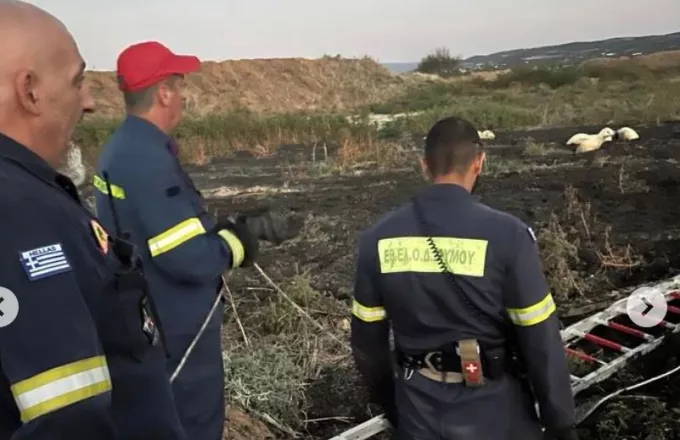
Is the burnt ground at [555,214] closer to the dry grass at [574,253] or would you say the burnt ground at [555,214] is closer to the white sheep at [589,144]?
the dry grass at [574,253]

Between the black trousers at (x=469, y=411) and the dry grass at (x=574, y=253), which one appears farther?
the dry grass at (x=574, y=253)

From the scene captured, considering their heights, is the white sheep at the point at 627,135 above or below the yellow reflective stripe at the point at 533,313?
below

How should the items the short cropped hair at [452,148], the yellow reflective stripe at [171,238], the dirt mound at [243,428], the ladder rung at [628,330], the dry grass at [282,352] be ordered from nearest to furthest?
1. the short cropped hair at [452,148]
2. the yellow reflective stripe at [171,238]
3. the dirt mound at [243,428]
4. the dry grass at [282,352]
5. the ladder rung at [628,330]

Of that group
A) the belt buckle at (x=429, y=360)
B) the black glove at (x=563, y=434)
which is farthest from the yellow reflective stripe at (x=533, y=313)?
the black glove at (x=563, y=434)

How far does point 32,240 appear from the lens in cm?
132

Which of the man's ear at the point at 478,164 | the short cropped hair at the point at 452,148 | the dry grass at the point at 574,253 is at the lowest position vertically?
the dry grass at the point at 574,253

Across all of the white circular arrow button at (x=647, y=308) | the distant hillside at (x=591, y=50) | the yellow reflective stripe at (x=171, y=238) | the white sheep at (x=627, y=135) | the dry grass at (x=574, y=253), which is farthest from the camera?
the distant hillside at (x=591, y=50)

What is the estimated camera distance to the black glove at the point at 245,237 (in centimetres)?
315

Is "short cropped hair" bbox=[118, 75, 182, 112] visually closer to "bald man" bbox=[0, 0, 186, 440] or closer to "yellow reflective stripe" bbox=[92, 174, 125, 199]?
"yellow reflective stripe" bbox=[92, 174, 125, 199]

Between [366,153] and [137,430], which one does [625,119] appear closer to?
[366,153]

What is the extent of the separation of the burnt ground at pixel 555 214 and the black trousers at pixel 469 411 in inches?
76.5

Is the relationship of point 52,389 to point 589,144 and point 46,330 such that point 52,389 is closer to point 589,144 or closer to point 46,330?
point 46,330

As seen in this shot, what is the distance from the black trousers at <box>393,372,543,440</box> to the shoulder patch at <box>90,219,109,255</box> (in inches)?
55.5

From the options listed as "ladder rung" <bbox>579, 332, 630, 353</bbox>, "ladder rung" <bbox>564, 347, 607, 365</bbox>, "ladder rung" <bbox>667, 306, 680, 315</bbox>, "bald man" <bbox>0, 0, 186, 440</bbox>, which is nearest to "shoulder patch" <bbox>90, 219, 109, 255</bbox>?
"bald man" <bbox>0, 0, 186, 440</bbox>
